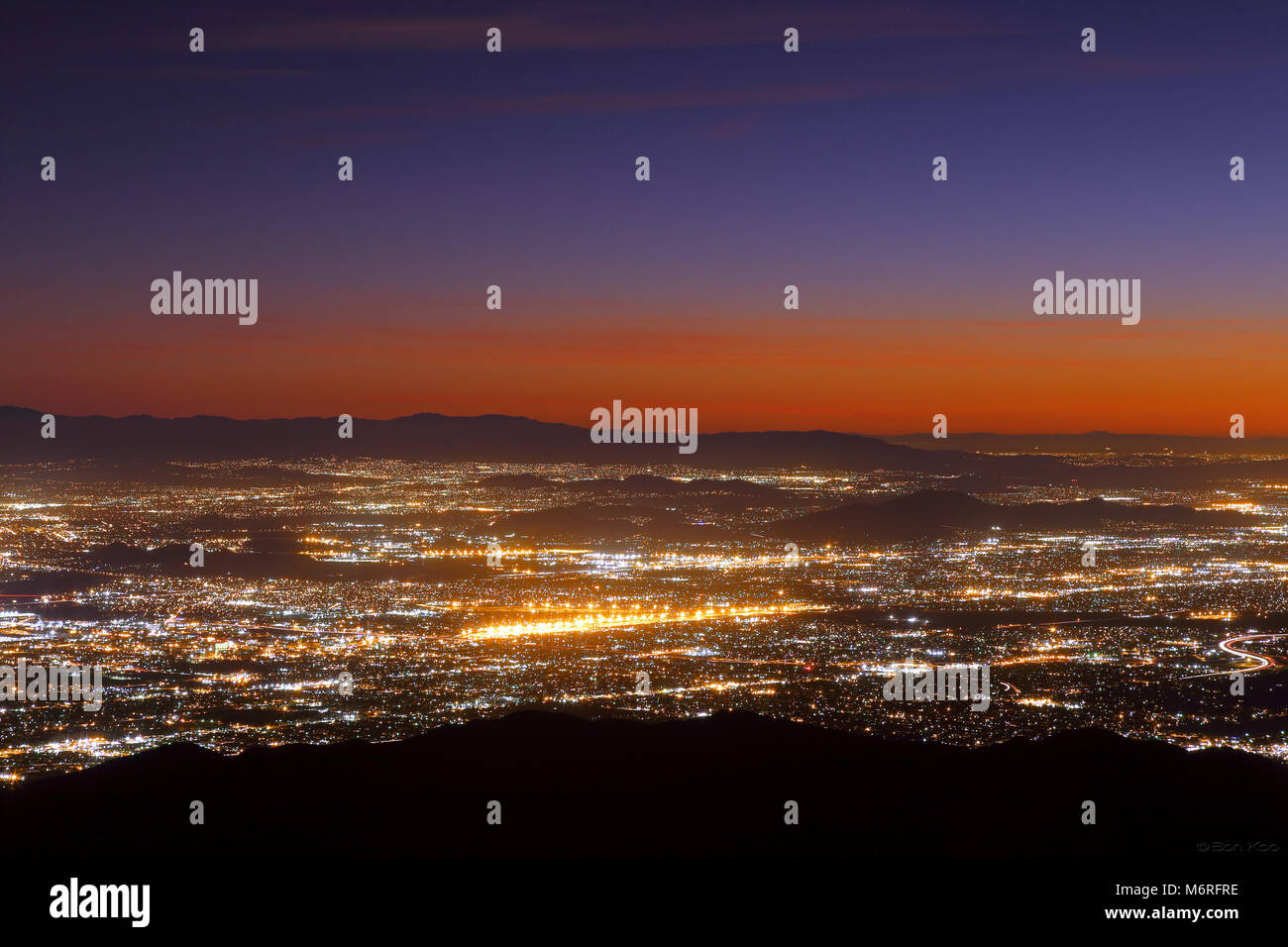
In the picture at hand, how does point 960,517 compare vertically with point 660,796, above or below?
above

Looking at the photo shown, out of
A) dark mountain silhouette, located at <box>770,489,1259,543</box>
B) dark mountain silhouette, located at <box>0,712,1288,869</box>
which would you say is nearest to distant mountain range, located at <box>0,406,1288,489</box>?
dark mountain silhouette, located at <box>770,489,1259,543</box>

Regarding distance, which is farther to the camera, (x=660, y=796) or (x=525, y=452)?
(x=525, y=452)

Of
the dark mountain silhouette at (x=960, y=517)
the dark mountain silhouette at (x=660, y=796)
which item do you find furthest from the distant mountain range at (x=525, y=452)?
the dark mountain silhouette at (x=660, y=796)

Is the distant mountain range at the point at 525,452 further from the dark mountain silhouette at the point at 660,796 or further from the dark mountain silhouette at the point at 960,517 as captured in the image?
the dark mountain silhouette at the point at 660,796

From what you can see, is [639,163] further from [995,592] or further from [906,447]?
[906,447]
